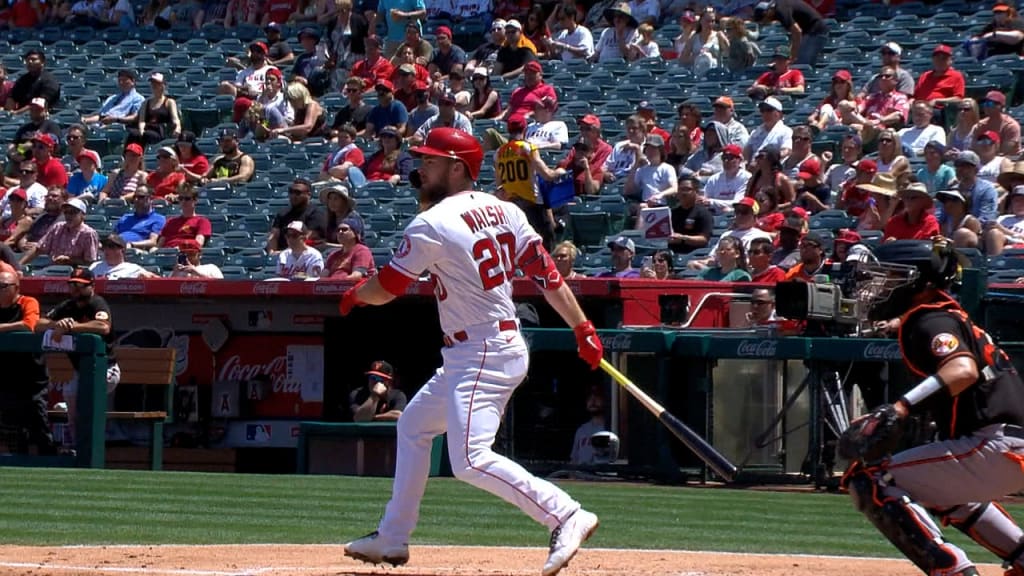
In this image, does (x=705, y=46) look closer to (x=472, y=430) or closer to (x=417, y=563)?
(x=417, y=563)

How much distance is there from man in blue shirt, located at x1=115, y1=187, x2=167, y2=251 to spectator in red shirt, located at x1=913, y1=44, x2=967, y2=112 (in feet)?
25.0

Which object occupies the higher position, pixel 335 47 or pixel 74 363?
pixel 335 47

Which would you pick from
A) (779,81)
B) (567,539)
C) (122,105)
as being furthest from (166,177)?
(567,539)

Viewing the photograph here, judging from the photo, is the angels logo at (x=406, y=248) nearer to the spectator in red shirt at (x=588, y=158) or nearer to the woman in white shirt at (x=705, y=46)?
the spectator in red shirt at (x=588, y=158)

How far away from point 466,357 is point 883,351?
5.82m

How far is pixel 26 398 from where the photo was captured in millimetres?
13414

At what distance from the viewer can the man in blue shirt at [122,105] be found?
20.7 metres

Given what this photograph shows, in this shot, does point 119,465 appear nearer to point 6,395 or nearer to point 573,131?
point 6,395

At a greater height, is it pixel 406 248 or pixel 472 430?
pixel 406 248

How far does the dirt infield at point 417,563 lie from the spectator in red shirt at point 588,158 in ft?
27.2

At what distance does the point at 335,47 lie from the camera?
2081cm

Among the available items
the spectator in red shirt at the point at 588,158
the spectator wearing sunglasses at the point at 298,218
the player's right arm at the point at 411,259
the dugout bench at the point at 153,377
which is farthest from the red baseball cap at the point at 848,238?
the player's right arm at the point at 411,259

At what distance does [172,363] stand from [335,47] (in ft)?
25.3

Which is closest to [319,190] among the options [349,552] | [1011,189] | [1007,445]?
[1011,189]
